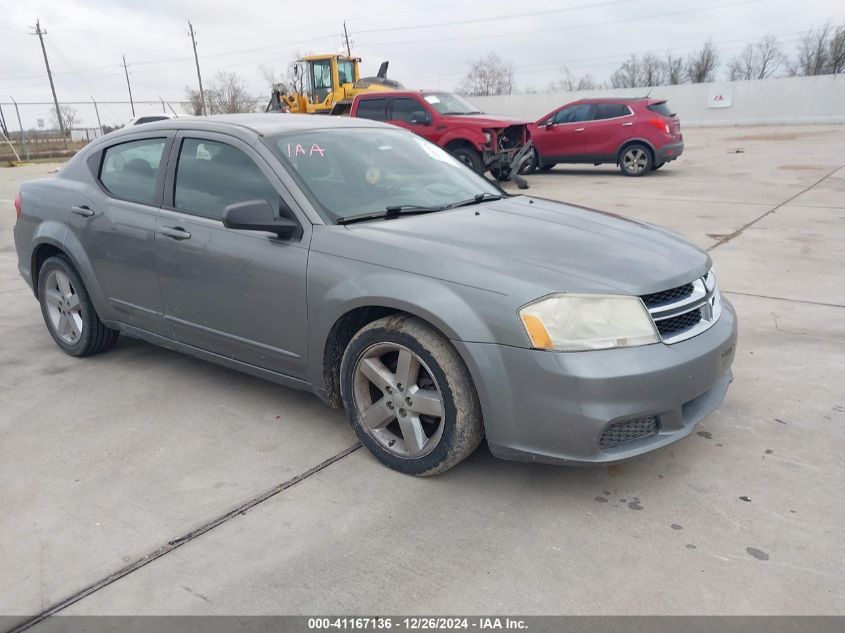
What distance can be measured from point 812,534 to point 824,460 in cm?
66

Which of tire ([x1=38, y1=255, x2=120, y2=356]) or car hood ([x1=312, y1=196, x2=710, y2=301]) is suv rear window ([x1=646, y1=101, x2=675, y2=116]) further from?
tire ([x1=38, y1=255, x2=120, y2=356])

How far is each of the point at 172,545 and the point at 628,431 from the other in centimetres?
188

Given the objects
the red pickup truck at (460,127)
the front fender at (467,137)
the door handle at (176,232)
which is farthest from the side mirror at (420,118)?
the door handle at (176,232)

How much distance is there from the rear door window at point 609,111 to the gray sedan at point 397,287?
11.7 m

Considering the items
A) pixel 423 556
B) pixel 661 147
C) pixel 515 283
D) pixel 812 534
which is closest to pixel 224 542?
pixel 423 556

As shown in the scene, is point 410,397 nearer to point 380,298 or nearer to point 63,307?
point 380,298

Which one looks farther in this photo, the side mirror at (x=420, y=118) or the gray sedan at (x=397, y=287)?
the side mirror at (x=420, y=118)

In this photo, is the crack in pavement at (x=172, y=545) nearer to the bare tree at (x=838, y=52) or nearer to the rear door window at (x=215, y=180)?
the rear door window at (x=215, y=180)

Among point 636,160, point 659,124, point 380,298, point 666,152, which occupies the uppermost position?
point 380,298

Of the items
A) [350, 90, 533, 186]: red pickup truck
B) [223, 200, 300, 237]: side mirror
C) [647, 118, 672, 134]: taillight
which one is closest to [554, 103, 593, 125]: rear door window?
[647, 118, 672, 134]: taillight

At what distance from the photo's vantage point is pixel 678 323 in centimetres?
299

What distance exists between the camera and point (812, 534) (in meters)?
2.69

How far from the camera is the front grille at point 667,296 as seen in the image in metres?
2.90

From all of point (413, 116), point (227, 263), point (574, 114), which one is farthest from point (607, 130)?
point (227, 263)
